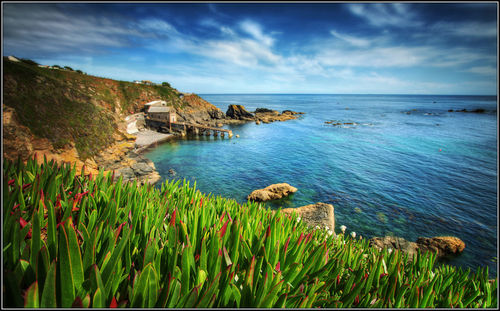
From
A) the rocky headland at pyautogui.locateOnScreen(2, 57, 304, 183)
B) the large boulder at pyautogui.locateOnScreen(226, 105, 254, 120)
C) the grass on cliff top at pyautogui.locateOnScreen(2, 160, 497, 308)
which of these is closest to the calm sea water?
the rocky headland at pyautogui.locateOnScreen(2, 57, 304, 183)

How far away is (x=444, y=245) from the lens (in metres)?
11.2

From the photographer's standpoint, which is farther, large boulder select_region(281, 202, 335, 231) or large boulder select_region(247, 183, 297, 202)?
large boulder select_region(247, 183, 297, 202)

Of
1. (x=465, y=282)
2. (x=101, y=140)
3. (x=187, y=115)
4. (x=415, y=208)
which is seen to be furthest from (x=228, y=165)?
(x=187, y=115)

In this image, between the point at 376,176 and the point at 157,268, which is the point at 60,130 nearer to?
the point at 157,268

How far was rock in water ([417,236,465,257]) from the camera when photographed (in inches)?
440

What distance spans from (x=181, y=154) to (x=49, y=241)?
28.8 metres

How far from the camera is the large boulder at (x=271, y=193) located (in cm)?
1603

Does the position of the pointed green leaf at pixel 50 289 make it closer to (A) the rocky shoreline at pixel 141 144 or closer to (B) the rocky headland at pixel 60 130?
(A) the rocky shoreline at pixel 141 144

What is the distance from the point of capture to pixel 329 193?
17578 millimetres

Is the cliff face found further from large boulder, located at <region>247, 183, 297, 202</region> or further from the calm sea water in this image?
large boulder, located at <region>247, 183, 297, 202</region>

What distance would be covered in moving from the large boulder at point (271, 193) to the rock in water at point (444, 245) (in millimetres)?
8564

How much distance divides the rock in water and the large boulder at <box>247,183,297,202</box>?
8564 millimetres

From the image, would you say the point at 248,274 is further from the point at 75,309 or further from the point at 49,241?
the point at 49,241

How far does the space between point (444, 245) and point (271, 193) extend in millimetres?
10304
